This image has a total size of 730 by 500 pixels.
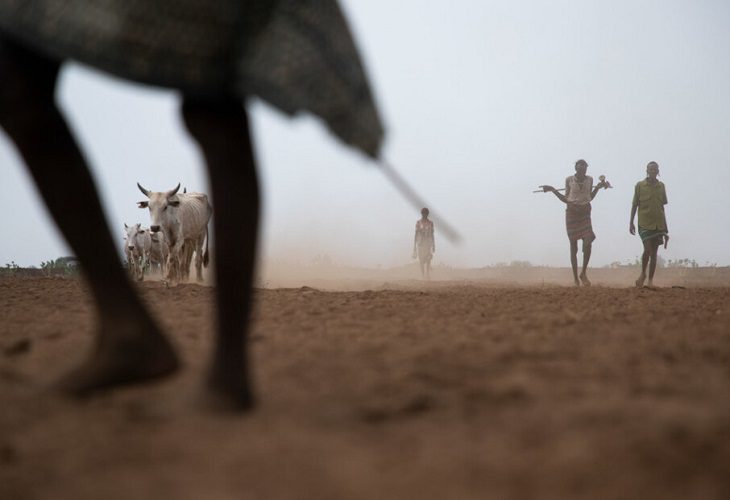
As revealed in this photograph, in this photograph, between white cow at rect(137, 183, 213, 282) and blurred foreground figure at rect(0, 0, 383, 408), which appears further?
white cow at rect(137, 183, 213, 282)

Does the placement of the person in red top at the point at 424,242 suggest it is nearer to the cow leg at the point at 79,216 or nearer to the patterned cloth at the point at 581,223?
the patterned cloth at the point at 581,223

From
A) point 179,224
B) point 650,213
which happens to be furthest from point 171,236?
point 650,213

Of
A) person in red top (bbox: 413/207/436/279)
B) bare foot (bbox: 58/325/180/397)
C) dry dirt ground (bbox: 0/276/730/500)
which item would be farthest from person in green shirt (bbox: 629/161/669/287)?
bare foot (bbox: 58/325/180/397)

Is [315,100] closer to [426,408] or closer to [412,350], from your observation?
[426,408]

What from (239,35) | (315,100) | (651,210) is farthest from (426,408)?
(651,210)

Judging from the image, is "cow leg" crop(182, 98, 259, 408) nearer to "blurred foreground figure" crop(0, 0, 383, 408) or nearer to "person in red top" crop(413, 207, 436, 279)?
"blurred foreground figure" crop(0, 0, 383, 408)

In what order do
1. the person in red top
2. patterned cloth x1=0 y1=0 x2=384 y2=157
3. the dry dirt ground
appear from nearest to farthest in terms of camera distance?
1. the dry dirt ground
2. patterned cloth x1=0 y1=0 x2=384 y2=157
3. the person in red top

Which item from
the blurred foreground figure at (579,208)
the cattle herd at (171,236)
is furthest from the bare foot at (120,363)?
the blurred foreground figure at (579,208)

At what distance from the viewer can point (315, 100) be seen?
5.97 ft

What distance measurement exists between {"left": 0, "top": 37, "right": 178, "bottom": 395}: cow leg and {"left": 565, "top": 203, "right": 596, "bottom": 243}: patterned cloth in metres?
11.8

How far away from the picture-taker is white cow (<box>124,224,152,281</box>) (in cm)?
1512

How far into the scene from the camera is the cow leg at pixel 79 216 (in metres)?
2.00

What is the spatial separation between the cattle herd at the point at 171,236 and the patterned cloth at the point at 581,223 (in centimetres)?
664

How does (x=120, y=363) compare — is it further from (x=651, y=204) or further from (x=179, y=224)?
(x=651, y=204)
